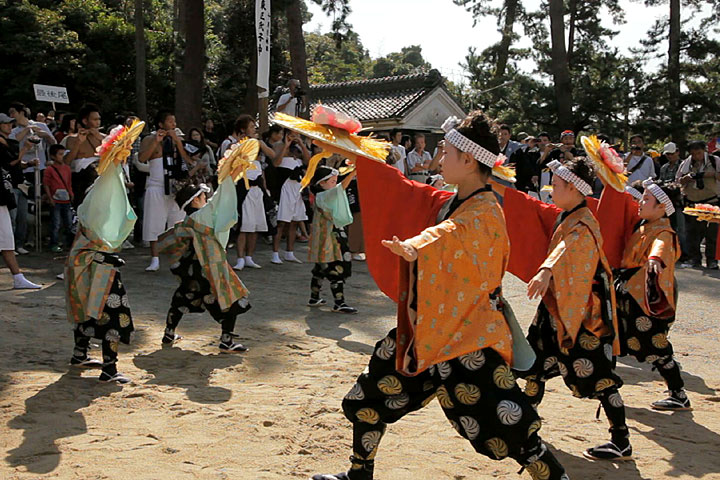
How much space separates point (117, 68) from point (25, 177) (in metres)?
9.27

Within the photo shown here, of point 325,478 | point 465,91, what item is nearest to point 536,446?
point 325,478

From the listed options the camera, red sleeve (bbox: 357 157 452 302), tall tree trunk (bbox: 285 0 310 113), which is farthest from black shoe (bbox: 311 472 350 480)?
tall tree trunk (bbox: 285 0 310 113)

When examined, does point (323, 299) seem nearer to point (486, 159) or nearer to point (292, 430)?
point (292, 430)

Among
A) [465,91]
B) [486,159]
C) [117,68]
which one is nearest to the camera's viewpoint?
[486,159]

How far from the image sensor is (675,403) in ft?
16.7

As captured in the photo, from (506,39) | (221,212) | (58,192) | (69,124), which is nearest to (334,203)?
(221,212)

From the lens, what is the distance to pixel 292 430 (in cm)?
434

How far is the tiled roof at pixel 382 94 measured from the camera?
75.8 ft

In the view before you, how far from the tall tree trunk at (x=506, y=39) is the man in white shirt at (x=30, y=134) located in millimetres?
21018

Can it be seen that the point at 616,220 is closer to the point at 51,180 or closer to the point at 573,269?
the point at 573,269

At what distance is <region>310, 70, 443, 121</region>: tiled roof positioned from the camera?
23.1 m

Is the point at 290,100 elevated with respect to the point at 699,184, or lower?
elevated

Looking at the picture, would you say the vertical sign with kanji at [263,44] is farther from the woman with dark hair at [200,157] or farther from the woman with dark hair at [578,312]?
the woman with dark hair at [578,312]

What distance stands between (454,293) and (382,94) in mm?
22221
